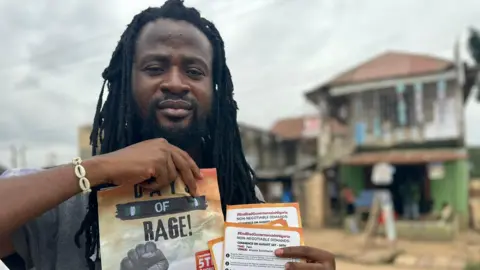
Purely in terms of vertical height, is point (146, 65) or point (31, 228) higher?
point (146, 65)

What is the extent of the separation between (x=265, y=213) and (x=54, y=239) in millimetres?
544

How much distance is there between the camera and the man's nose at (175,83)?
48.3 inches

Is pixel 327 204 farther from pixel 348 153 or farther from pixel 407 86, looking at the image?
pixel 407 86

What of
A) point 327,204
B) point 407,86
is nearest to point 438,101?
point 407,86

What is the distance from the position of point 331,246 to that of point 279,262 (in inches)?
440

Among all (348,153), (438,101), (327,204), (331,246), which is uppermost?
(438,101)

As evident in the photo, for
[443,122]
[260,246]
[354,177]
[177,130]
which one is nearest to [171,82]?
[177,130]

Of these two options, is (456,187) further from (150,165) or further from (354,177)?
(150,165)

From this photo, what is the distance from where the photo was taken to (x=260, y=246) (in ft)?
3.63

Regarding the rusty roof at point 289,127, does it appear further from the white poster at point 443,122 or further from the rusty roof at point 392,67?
the white poster at point 443,122

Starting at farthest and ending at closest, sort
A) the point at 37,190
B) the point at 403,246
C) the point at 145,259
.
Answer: the point at 403,246 < the point at 145,259 < the point at 37,190

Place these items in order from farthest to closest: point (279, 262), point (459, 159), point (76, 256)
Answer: point (459, 159)
point (76, 256)
point (279, 262)

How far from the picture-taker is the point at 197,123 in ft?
4.20

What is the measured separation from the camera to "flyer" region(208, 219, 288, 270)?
1.13m
